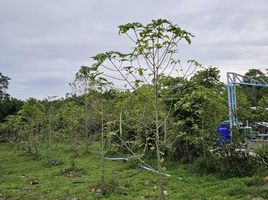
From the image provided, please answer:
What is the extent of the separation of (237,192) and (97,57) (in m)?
3.84

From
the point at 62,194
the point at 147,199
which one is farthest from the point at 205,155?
the point at 62,194

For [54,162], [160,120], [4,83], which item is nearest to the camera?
[160,120]

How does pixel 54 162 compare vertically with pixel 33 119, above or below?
below

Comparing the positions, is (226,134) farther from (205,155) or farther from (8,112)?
(8,112)

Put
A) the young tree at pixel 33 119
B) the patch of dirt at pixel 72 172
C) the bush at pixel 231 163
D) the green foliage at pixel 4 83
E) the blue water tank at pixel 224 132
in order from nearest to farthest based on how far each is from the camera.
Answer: the bush at pixel 231 163, the blue water tank at pixel 224 132, the patch of dirt at pixel 72 172, the young tree at pixel 33 119, the green foliage at pixel 4 83

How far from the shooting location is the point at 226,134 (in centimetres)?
845

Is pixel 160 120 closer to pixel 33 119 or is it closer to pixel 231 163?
pixel 231 163

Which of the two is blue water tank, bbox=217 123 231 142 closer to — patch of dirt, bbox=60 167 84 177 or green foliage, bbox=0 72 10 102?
patch of dirt, bbox=60 167 84 177

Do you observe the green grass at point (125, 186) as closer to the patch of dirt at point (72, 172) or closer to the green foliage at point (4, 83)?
the patch of dirt at point (72, 172)

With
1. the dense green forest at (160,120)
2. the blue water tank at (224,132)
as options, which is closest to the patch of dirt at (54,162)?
the dense green forest at (160,120)

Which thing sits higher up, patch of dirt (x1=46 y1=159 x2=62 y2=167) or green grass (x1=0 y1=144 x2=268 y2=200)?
patch of dirt (x1=46 y1=159 x2=62 y2=167)

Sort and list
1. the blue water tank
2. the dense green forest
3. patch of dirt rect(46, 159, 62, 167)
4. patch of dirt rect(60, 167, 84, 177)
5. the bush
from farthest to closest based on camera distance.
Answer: patch of dirt rect(46, 159, 62, 167) < patch of dirt rect(60, 167, 84, 177) < the blue water tank < the bush < the dense green forest

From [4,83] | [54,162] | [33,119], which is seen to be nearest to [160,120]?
[54,162]

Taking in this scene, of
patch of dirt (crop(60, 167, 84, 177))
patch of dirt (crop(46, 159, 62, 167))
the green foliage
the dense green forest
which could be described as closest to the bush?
the dense green forest
